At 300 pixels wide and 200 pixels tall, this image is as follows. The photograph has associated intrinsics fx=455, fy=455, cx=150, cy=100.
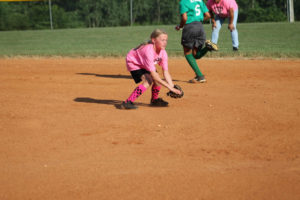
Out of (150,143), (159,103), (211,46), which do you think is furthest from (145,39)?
(150,143)

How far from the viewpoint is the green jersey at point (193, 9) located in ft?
27.7

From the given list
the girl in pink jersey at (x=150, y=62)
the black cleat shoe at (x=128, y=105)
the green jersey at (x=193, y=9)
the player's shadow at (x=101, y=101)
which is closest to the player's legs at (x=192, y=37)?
the green jersey at (x=193, y=9)

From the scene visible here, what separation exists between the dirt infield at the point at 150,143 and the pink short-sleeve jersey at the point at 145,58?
0.63m

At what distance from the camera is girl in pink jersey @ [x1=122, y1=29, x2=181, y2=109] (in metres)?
5.93

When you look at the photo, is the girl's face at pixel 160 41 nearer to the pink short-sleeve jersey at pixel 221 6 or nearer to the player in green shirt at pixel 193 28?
the player in green shirt at pixel 193 28

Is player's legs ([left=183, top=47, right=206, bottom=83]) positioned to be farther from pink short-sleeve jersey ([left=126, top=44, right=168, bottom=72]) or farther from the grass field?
the grass field

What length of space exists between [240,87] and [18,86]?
412 cm

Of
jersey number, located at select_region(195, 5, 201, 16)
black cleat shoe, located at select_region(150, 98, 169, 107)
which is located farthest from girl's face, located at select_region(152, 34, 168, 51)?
jersey number, located at select_region(195, 5, 201, 16)

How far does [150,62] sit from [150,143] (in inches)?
59.4

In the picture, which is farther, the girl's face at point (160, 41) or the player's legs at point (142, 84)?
A: the player's legs at point (142, 84)

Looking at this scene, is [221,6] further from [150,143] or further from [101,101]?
[150,143]

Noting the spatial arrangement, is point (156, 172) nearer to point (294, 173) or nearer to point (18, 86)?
point (294, 173)

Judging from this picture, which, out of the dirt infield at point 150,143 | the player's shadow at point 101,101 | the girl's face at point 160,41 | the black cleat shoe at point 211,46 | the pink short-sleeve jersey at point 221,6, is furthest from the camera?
the pink short-sleeve jersey at point 221,6

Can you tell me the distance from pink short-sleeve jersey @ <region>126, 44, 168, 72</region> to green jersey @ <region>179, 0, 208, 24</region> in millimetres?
2456
